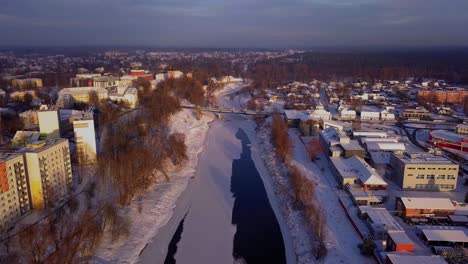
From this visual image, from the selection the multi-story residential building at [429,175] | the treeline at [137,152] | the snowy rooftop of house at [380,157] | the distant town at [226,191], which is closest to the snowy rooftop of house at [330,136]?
the distant town at [226,191]

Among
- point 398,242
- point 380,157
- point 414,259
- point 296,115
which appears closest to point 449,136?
point 380,157

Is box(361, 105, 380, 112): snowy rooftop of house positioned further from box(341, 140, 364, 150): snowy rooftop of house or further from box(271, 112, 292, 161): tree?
box(341, 140, 364, 150): snowy rooftop of house

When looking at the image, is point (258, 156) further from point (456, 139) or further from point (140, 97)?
point (140, 97)

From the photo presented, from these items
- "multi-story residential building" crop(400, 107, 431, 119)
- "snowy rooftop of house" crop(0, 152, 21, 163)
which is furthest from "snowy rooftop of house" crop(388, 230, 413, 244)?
"multi-story residential building" crop(400, 107, 431, 119)

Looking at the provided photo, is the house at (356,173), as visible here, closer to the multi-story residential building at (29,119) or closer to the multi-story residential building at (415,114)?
the multi-story residential building at (415,114)

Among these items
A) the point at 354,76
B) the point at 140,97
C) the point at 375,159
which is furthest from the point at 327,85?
the point at 375,159
